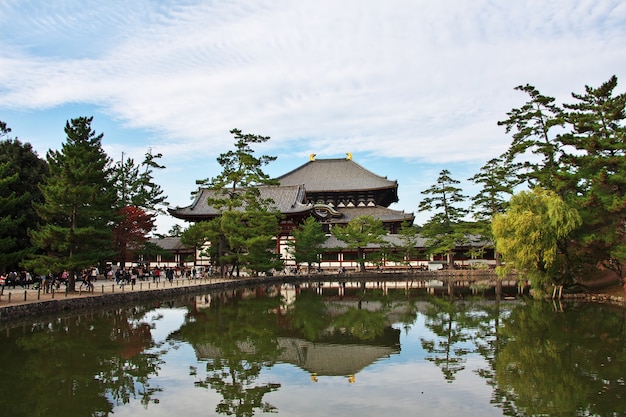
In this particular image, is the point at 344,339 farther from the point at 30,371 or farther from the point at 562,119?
the point at 562,119

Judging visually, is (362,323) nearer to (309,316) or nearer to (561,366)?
(309,316)

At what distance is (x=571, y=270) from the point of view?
2652 centimetres

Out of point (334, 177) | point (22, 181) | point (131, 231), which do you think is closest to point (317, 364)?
point (22, 181)

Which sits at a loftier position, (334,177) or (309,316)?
(334,177)

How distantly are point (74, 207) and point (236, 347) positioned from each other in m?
12.9

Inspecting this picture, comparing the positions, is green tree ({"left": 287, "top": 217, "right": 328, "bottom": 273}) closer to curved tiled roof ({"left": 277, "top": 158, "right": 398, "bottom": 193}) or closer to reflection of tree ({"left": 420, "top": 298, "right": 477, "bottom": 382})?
curved tiled roof ({"left": 277, "top": 158, "right": 398, "bottom": 193})

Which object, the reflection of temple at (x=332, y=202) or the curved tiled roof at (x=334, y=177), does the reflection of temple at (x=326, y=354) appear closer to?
the reflection of temple at (x=332, y=202)

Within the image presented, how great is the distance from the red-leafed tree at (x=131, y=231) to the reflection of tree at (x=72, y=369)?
22.5 meters

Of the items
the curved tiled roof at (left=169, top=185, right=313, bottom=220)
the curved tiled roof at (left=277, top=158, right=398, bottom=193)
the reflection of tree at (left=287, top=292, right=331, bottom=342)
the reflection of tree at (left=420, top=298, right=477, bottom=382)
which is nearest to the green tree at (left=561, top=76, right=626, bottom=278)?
the reflection of tree at (left=420, top=298, right=477, bottom=382)

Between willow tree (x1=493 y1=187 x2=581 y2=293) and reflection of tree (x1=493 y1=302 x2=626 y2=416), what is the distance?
4952 mm

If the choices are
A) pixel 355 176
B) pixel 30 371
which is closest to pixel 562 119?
pixel 30 371

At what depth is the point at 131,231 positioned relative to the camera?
42.6 metres

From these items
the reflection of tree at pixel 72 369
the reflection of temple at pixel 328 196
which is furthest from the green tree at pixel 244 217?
the reflection of tree at pixel 72 369

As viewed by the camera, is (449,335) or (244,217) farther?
(244,217)
